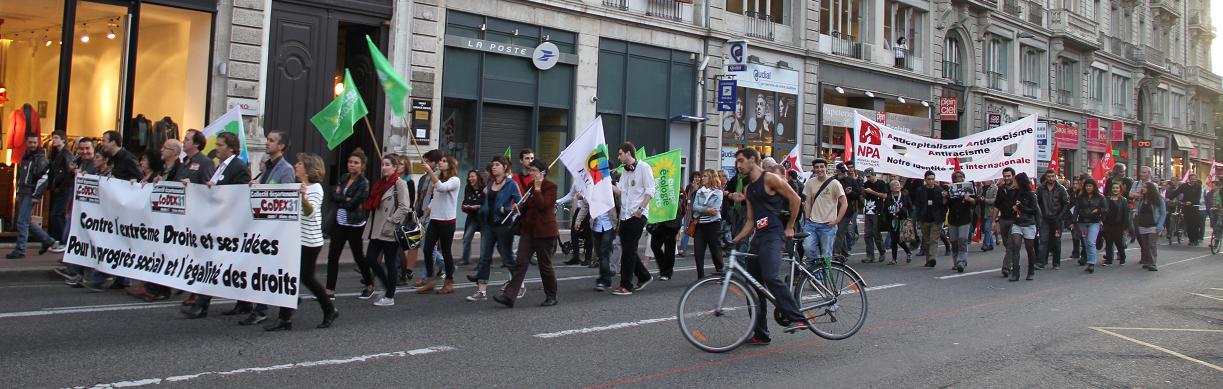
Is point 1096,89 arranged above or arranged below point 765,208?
above

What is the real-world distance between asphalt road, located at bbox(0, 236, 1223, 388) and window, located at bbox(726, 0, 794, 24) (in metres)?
16.0

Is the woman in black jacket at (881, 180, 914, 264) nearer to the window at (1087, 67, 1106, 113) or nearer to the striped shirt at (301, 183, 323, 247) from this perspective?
the striped shirt at (301, 183, 323, 247)

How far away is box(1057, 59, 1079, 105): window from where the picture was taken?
139 feet

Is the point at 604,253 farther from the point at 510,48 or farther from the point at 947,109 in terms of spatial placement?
the point at 947,109

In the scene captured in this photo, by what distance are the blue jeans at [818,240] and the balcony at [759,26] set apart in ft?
45.6

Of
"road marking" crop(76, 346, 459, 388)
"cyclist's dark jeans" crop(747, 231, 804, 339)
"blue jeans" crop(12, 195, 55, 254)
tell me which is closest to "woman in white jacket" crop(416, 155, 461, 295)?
"road marking" crop(76, 346, 459, 388)

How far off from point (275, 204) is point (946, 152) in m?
12.9

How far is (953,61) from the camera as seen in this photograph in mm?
35219

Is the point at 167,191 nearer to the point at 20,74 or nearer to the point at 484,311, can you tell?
the point at 484,311

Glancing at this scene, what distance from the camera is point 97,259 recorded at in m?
9.49

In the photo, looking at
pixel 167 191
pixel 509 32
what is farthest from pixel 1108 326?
pixel 509 32

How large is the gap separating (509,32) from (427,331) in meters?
13.3

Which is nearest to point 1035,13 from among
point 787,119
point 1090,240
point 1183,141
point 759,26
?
point 787,119

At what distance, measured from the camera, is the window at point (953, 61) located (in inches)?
1359
